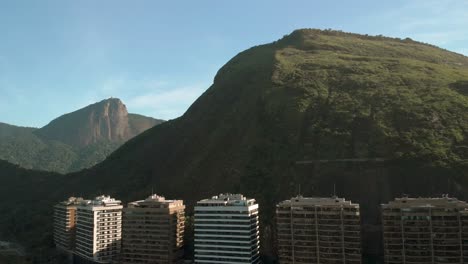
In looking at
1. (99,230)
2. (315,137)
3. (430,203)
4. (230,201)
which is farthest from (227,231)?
(315,137)

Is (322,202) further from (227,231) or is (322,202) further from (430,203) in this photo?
(227,231)

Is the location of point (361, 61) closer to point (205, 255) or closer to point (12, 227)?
point (205, 255)

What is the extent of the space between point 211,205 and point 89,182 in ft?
309

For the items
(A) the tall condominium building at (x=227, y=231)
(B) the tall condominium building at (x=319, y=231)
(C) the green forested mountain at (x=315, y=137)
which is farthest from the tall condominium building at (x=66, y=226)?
(B) the tall condominium building at (x=319, y=231)

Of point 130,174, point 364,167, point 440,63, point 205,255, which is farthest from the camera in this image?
point 440,63

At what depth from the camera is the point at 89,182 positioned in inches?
6275

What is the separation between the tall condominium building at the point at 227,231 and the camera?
75.5 meters

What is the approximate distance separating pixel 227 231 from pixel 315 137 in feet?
132

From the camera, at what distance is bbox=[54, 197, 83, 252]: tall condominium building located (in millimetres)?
107000

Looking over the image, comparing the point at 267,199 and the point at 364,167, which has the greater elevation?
the point at 364,167

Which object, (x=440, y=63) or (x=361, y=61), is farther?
(x=440, y=63)

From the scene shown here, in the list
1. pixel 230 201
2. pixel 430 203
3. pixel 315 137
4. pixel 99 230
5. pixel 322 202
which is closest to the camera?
pixel 430 203

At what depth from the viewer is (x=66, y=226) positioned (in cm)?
10800

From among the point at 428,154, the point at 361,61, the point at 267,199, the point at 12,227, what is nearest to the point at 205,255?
the point at 267,199
